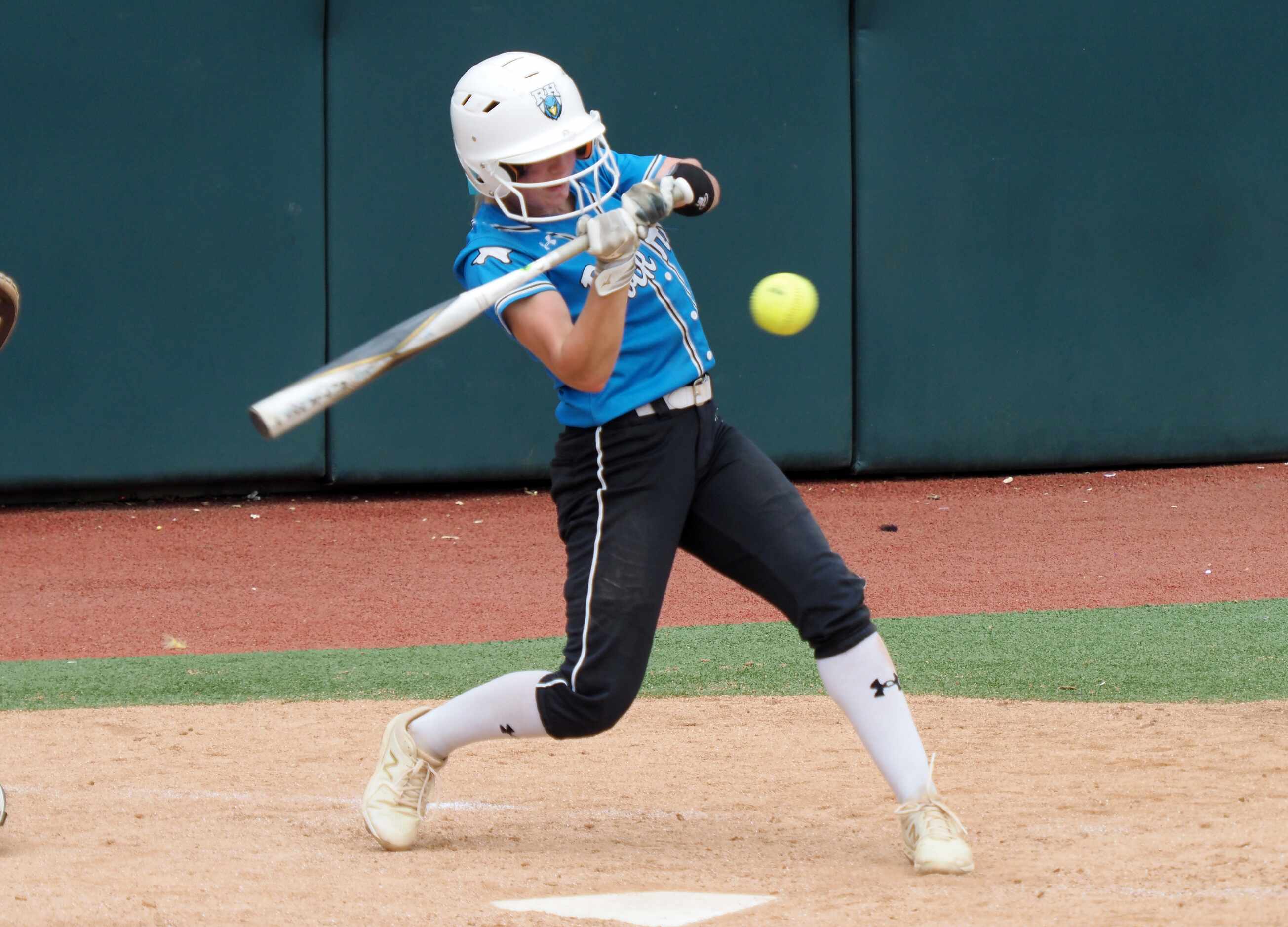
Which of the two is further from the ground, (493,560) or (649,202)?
(649,202)

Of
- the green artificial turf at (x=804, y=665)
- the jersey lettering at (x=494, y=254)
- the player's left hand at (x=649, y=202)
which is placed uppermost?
the player's left hand at (x=649, y=202)

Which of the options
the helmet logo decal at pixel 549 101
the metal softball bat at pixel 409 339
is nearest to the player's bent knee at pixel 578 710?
the metal softball bat at pixel 409 339

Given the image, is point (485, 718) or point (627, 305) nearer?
point (627, 305)

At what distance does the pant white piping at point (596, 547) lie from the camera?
3080 millimetres

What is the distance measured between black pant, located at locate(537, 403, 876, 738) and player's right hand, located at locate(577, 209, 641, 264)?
42 centimetres

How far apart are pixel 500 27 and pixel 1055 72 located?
133 inches

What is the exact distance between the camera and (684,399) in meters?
3.12

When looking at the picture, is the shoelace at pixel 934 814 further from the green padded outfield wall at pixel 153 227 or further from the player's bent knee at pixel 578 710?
the green padded outfield wall at pixel 153 227

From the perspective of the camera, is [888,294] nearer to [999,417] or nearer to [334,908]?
[999,417]

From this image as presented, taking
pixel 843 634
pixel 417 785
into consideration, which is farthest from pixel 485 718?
pixel 843 634

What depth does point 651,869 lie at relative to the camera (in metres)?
3.15

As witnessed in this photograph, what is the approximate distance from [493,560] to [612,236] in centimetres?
518

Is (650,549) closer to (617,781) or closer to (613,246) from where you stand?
(613,246)

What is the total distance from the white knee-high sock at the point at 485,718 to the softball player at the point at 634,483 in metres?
0.02
